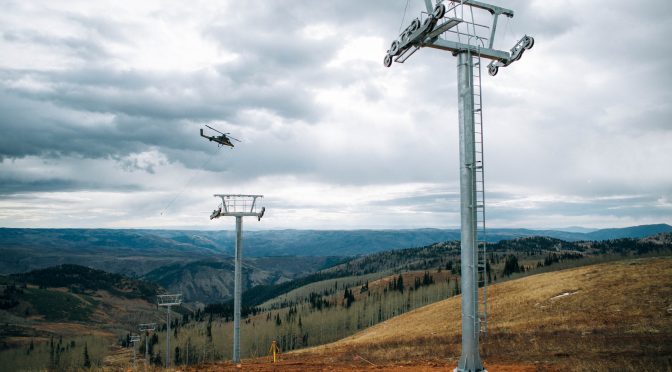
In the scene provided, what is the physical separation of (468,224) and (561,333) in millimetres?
21622

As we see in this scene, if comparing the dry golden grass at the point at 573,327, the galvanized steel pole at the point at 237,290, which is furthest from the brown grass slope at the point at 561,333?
the galvanized steel pole at the point at 237,290

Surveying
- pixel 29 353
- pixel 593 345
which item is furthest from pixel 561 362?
pixel 29 353

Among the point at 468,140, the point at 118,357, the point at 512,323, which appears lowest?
the point at 118,357

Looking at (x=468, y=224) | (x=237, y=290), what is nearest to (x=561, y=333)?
(x=468, y=224)

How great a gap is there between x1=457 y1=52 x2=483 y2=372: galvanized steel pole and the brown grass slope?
5.05 meters

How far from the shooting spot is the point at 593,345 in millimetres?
23297

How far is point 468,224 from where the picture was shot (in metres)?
14.1

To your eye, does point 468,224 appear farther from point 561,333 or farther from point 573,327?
point 573,327

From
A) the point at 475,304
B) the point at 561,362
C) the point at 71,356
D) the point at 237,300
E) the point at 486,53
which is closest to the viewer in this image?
the point at 475,304

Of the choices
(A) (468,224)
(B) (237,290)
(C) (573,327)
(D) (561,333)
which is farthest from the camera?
(B) (237,290)

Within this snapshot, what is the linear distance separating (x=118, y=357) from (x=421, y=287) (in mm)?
140494

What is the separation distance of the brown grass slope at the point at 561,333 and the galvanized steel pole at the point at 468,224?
5.05 metres

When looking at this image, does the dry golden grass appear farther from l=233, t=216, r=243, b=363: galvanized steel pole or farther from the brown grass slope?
l=233, t=216, r=243, b=363: galvanized steel pole

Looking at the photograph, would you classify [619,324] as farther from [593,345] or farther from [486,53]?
[486,53]
